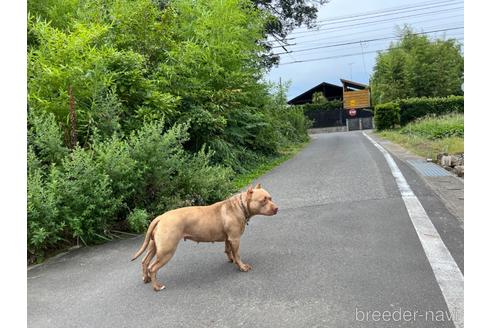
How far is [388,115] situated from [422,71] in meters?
8.61

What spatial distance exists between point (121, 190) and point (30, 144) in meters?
1.36

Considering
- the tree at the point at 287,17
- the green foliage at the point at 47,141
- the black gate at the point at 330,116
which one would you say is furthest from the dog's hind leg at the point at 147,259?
the black gate at the point at 330,116

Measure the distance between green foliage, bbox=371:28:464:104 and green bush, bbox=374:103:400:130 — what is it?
6.79 meters

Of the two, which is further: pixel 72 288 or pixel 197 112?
pixel 197 112

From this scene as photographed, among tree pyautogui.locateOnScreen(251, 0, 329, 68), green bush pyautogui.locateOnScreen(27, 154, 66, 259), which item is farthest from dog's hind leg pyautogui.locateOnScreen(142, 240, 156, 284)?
tree pyautogui.locateOnScreen(251, 0, 329, 68)

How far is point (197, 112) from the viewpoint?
893cm

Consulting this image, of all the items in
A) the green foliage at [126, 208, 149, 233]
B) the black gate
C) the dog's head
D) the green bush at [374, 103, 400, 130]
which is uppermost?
the black gate

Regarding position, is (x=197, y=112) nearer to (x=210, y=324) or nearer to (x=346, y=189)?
(x=346, y=189)

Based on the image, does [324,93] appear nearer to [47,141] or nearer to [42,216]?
[47,141]

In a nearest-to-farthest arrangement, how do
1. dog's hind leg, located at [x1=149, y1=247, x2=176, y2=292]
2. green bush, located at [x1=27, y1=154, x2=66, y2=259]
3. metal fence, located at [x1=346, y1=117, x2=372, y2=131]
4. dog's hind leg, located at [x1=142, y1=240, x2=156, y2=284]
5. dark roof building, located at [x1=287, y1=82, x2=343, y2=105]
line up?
dog's hind leg, located at [x1=149, y1=247, x2=176, y2=292] < dog's hind leg, located at [x1=142, y1=240, x2=156, y2=284] < green bush, located at [x1=27, y1=154, x2=66, y2=259] < metal fence, located at [x1=346, y1=117, x2=372, y2=131] < dark roof building, located at [x1=287, y1=82, x2=343, y2=105]

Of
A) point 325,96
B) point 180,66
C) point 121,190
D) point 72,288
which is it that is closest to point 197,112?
point 180,66

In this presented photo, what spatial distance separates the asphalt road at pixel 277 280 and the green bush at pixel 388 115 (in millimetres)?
23912

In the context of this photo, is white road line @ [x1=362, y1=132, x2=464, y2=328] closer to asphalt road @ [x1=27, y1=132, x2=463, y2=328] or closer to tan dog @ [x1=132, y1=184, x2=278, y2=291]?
asphalt road @ [x1=27, y1=132, x2=463, y2=328]

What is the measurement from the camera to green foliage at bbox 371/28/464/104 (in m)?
33.5
